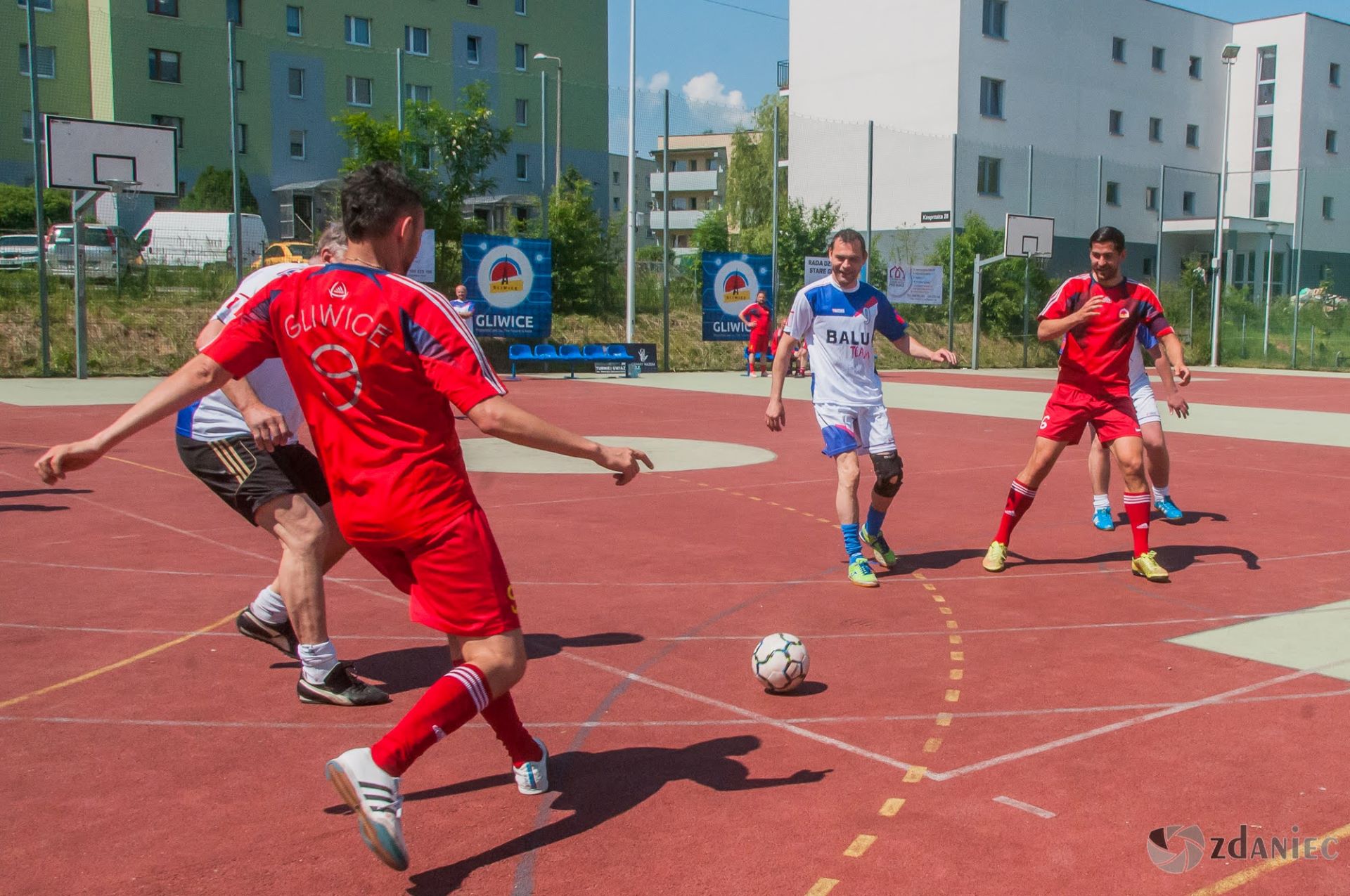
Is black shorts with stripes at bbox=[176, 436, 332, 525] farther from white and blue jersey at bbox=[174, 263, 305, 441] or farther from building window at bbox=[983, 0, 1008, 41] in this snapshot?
building window at bbox=[983, 0, 1008, 41]

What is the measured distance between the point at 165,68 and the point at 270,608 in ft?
121

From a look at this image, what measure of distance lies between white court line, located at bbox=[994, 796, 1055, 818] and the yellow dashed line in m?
0.52

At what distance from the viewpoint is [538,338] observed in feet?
89.1

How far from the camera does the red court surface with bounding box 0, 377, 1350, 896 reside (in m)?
3.49

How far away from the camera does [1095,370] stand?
7430 millimetres

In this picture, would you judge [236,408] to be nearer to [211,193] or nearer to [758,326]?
[758,326]

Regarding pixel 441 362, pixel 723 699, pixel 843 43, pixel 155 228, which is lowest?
pixel 723 699

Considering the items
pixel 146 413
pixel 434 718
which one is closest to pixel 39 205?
pixel 146 413

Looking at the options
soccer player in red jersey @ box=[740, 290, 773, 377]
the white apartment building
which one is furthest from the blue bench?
the white apartment building

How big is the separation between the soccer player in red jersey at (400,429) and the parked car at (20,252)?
2253cm

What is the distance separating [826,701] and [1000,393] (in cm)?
1942

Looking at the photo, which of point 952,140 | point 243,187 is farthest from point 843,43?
point 243,187

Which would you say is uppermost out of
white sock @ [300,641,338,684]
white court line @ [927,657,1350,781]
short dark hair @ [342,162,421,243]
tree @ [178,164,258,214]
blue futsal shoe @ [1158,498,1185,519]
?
tree @ [178,164,258,214]

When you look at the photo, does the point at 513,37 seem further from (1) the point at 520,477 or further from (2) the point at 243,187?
(1) the point at 520,477
